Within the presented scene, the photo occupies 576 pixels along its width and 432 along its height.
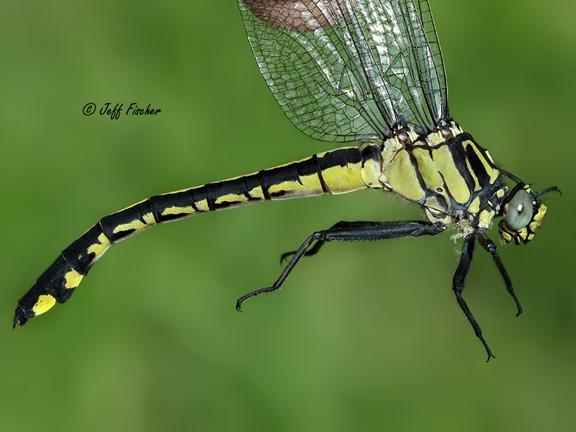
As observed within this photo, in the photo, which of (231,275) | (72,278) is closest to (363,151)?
(72,278)

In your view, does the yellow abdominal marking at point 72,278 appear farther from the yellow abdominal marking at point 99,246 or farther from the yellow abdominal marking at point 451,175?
the yellow abdominal marking at point 451,175

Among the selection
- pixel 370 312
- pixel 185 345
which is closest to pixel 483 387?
pixel 370 312

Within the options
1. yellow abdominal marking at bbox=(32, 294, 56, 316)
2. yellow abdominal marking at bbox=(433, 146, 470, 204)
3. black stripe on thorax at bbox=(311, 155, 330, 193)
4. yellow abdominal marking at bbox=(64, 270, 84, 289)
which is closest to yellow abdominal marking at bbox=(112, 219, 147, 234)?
yellow abdominal marking at bbox=(64, 270, 84, 289)

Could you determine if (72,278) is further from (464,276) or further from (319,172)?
(464,276)

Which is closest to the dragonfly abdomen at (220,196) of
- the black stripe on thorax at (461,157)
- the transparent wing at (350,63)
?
the transparent wing at (350,63)

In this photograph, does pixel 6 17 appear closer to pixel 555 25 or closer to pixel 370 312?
pixel 370 312

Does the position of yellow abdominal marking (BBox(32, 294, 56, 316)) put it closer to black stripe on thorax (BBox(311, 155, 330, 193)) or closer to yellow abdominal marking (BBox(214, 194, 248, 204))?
yellow abdominal marking (BBox(214, 194, 248, 204))

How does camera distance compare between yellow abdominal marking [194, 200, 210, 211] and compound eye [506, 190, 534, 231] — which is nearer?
compound eye [506, 190, 534, 231]
